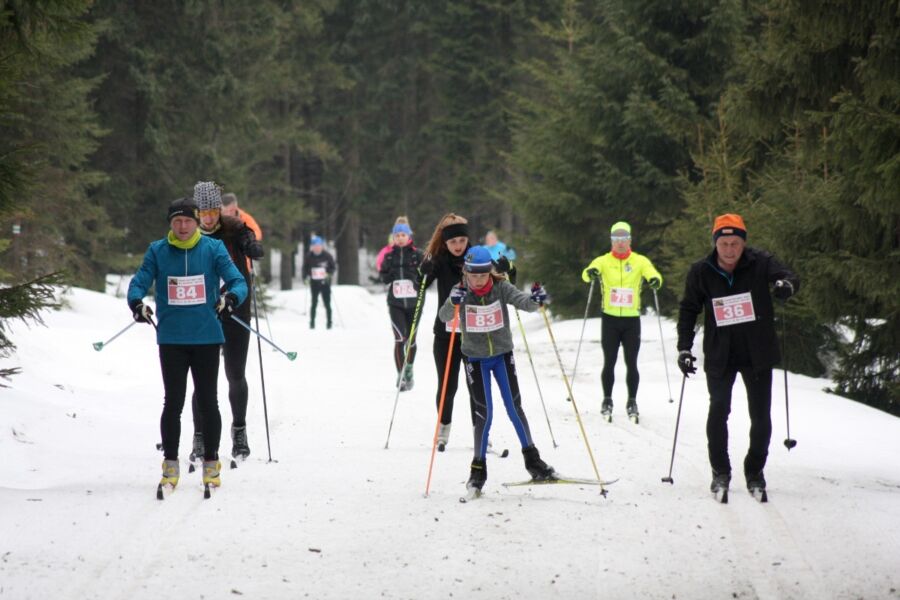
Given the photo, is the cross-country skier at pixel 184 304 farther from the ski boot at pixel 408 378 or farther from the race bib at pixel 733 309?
the ski boot at pixel 408 378

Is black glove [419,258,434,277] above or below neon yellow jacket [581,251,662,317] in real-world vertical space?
above

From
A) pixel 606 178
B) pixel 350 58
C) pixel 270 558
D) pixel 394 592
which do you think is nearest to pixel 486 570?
pixel 394 592

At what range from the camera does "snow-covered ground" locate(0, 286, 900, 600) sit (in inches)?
214

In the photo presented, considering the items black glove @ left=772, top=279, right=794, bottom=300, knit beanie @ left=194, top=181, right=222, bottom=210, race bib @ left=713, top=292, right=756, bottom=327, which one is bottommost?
race bib @ left=713, top=292, right=756, bottom=327

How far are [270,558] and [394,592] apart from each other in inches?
36.0

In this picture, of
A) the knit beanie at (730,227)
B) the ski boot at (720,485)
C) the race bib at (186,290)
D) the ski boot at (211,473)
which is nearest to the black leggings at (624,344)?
the ski boot at (720,485)

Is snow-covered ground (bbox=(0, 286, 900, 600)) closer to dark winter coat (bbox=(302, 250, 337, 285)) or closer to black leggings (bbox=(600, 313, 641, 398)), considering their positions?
black leggings (bbox=(600, 313, 641, 398))

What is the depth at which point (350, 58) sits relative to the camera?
43.6 m

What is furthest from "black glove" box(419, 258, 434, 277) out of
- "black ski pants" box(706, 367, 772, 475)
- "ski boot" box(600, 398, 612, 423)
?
"ski boot" box(600, 398, 612, 423)

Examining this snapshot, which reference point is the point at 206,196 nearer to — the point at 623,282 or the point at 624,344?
the point at 623,282

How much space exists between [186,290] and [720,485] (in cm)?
419

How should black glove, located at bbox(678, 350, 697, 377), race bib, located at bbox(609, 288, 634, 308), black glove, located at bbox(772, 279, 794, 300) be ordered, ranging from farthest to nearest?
1. race bib, located at bbox(609, 288, 634, 308)
2. black glove, located at bbox(678, 350, 697, 377)
3. black glove, located at bbox(772, 279, 794, 300)

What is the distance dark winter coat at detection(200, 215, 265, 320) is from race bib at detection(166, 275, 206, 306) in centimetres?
115

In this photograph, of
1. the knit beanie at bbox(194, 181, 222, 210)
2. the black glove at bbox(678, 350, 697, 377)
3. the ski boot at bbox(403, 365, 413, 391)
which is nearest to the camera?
the black glove at bbox(678, 350, 697, 377)
